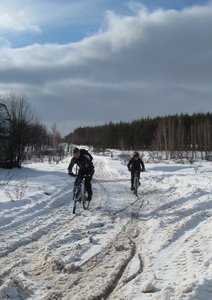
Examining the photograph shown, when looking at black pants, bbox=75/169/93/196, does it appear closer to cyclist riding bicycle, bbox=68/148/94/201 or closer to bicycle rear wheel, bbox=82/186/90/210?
cyclist riding bicycle, bbox=68/148/94/201

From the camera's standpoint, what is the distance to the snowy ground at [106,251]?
4852 millimetres

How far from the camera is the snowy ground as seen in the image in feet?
15.9

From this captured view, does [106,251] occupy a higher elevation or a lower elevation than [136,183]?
lower

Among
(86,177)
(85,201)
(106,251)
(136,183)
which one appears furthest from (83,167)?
(106,251)

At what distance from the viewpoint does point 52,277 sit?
546cm

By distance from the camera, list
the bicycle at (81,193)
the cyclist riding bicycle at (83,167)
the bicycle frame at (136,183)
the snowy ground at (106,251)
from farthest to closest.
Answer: the bicycle frame at (136,183)
the cyclist riding bicycle at (83,167)
the bicycle at (81,193)
the snowy ground at (106,251)

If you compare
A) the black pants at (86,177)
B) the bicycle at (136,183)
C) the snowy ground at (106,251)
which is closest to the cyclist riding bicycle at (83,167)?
the black pants at (86,177)

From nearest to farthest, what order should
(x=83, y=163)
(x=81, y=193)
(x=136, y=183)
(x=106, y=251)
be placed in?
(x=106, y=251)
(x=81, y=193)
(x=83, y=163)
(x=136, y=183)

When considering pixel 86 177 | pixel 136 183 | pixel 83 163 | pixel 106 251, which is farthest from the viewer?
pixel 136 183

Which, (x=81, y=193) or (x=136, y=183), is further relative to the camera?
(x=136, y=183)

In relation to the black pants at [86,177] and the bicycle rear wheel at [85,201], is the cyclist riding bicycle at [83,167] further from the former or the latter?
Result: the bicycle rear wheel at [85,201]

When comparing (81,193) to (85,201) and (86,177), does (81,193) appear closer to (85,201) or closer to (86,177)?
(85,201)

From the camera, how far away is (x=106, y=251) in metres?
6.93

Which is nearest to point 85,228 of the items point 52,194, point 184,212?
point 184,212
